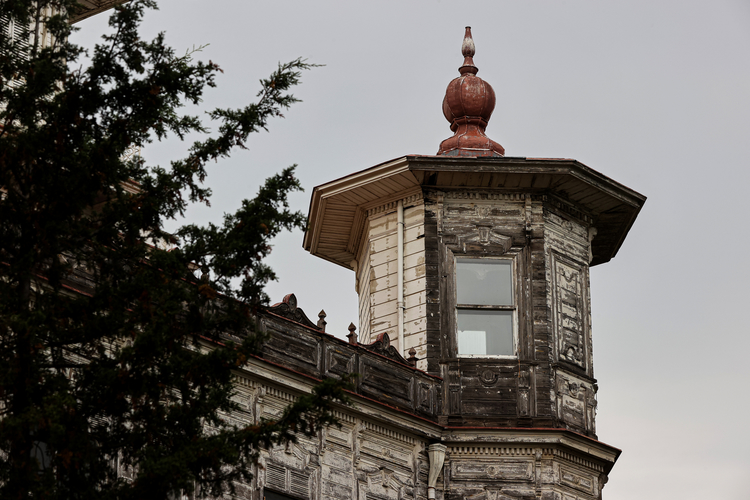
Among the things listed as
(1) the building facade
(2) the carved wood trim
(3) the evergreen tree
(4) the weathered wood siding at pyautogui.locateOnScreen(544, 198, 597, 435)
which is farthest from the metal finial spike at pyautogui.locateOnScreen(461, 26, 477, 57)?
(3) the evergreen tree

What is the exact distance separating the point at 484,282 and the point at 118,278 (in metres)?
9.20

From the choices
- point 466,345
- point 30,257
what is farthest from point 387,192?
point 30,257

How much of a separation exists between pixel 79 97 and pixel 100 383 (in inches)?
109

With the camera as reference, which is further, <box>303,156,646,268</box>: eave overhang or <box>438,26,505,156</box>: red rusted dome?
<box>438,26,505,156</box>: red rusted dome

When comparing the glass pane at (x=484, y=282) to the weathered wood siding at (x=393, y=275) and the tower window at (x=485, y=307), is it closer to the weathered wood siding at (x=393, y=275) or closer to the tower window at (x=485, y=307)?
the tower window at (x=485, y=307)

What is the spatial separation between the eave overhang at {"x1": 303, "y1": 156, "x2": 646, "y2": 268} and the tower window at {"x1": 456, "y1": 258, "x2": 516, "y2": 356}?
50.0 inches

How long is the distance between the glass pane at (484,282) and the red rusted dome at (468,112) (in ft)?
8.35

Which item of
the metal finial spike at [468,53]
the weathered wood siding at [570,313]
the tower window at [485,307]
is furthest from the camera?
the metal finial spike at [468,53]

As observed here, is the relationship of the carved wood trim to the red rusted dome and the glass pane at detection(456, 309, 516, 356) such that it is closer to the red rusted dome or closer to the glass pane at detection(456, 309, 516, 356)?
the glass pane at detection(456, 309, 516, 356)

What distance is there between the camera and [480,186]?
22094 mm

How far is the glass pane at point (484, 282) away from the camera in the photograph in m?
21.7

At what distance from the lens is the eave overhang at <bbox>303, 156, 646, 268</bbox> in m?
21.7

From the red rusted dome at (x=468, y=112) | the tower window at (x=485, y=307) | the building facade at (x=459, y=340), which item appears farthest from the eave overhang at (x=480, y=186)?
the red rusted dome at (x=468, y=112)

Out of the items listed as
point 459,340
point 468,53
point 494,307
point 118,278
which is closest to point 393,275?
point 459,340
